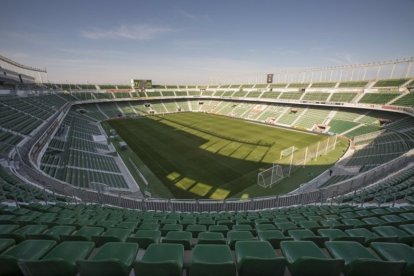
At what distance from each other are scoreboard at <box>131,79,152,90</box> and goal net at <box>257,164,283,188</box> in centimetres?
6488

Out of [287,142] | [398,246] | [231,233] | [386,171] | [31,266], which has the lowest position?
[287,142]

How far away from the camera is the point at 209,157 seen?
27609 mm

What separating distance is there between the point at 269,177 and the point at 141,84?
A: 6616cm

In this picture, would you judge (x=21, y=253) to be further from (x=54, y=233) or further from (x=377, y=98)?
(x=377, y=98)

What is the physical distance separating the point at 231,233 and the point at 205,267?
234 cm

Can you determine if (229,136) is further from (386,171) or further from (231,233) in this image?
(231,233)

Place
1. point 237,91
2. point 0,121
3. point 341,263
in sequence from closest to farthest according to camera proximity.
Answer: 1. point 341,263
2. point 0,121
3. point 237,91

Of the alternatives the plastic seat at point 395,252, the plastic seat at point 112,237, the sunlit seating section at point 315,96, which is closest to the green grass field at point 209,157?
the plastic seat at point 112,237

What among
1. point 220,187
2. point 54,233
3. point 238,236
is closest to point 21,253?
point 54,233

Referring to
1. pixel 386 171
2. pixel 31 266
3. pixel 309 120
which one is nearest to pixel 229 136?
pixel 309 120

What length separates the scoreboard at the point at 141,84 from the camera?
72250 mm

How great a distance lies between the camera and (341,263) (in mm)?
2486

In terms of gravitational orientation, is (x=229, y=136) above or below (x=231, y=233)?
below

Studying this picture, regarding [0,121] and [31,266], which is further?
[0,121]
